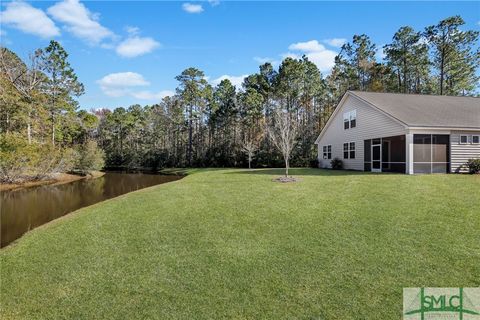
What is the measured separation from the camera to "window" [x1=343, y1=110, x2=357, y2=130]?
62.2 ft

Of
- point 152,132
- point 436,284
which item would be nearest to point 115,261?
point 436,284

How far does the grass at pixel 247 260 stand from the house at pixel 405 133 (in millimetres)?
6716

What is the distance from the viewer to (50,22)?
920 cm

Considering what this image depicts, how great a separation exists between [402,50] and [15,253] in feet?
118

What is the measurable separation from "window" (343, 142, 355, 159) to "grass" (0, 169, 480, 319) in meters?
11.2

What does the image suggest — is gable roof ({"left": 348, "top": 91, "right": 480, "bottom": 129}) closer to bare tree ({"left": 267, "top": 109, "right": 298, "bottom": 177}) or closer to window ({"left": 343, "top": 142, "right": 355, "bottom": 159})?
window ({"left": 343, "top": 142, "right": 355, "bottom": 159})

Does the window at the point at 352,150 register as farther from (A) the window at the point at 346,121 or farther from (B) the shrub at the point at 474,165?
(B) the shrub at the point at 474,165

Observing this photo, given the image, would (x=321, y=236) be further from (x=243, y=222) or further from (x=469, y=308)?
(x=469, y=308)

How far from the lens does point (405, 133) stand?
14.2 meters

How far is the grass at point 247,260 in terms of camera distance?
3.56 metres

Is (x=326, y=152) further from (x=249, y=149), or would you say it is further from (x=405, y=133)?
(x=405, y=133)

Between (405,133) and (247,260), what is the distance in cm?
1286

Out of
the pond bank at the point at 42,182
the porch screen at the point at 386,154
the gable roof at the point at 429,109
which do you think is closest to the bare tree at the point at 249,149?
the gable roof at the point at 429,109

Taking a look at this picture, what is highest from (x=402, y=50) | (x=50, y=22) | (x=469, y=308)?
(x=402, y=50)
